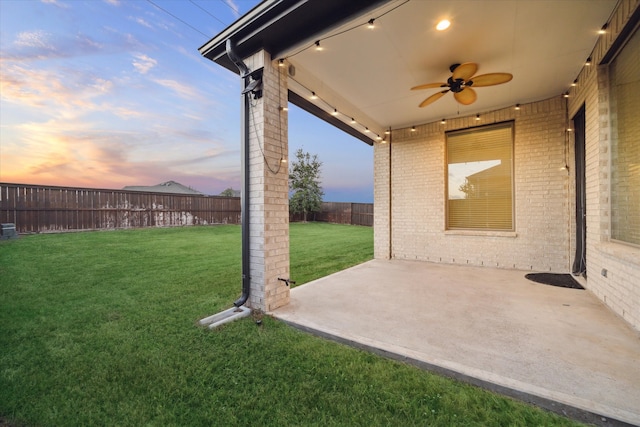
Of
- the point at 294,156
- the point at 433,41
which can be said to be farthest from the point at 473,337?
the point at 294,156

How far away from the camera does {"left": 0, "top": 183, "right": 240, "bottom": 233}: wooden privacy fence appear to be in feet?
25.1

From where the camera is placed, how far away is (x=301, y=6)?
245cm

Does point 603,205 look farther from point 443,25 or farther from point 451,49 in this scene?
point 443,25

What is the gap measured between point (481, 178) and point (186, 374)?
20.1ft

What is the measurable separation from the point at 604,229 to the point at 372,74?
11.7 feet

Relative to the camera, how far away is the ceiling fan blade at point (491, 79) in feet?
10.3

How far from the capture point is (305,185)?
17328 mm

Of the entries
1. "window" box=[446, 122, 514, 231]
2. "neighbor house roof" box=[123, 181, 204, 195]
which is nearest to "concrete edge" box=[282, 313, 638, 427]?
"window" box=[446, 122, 514, 231]

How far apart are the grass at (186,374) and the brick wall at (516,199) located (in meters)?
4.39

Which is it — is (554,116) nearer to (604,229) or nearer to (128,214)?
(604,229)

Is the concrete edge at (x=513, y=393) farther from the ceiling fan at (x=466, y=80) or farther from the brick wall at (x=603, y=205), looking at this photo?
the ceiling fan at (x=466, y=80)

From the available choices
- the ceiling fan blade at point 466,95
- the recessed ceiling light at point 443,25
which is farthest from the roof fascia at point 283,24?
the ceiling fan blade at point 466,95

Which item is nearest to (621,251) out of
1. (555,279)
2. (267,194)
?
(555,279)

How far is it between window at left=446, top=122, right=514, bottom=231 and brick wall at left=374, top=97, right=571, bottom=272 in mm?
186
